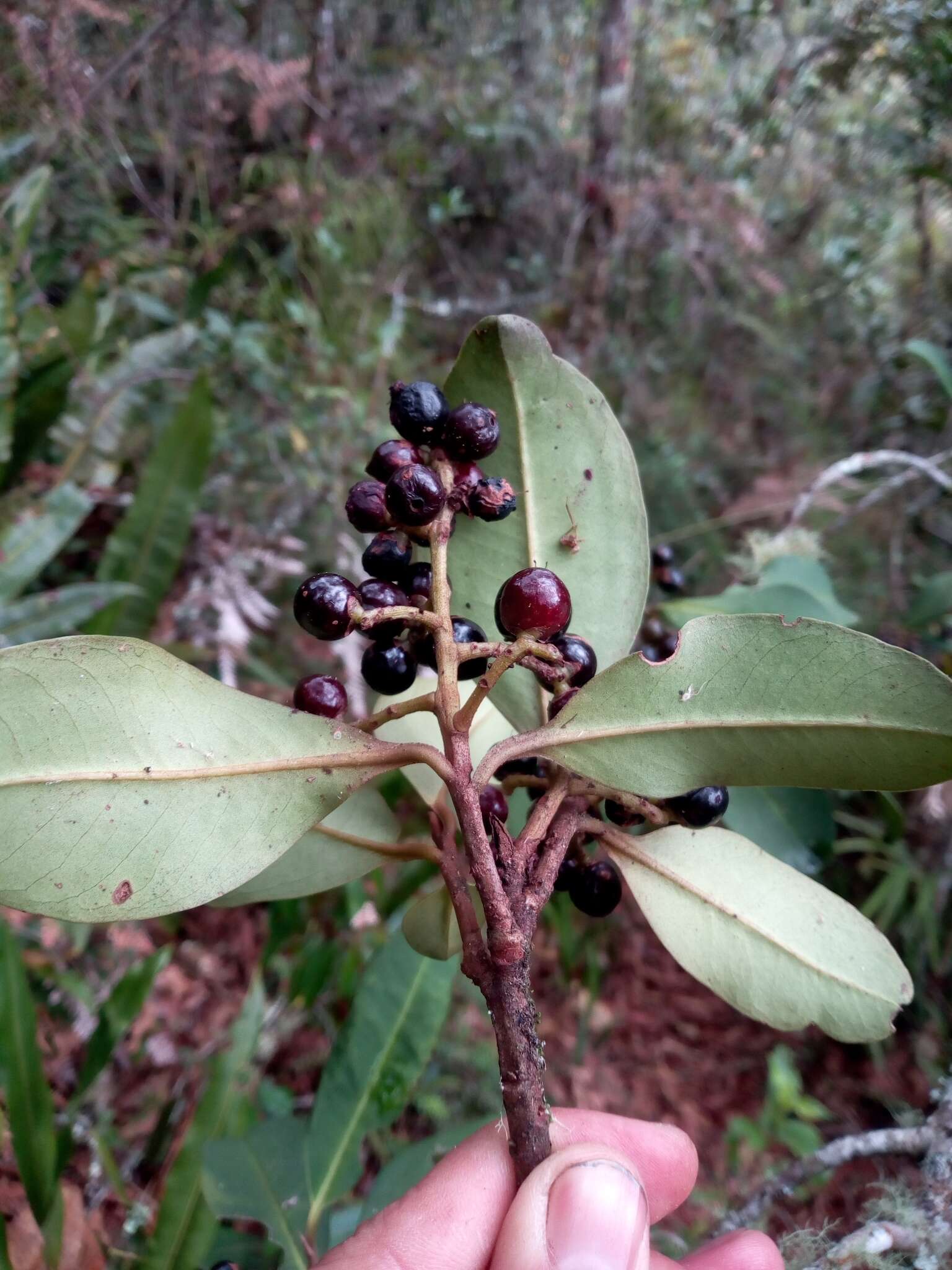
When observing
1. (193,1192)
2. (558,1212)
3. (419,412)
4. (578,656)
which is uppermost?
(419,412)

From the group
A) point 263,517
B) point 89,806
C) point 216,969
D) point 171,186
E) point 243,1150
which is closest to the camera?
point 89,806

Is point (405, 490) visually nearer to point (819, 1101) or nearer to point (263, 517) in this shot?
point (263, 517)

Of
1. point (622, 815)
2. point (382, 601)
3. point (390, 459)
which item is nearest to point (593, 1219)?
point (622, 815)

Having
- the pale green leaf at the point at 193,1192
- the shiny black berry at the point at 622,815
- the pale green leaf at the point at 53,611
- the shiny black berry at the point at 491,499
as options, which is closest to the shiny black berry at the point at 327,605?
the shiny black berry at the point at 491,499

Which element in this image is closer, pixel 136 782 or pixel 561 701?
pixel 136 782

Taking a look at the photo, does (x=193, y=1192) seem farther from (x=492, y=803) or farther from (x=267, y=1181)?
(x=492, y=803)

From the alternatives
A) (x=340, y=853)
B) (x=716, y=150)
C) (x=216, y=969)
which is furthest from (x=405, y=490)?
(x=716, y=150)
